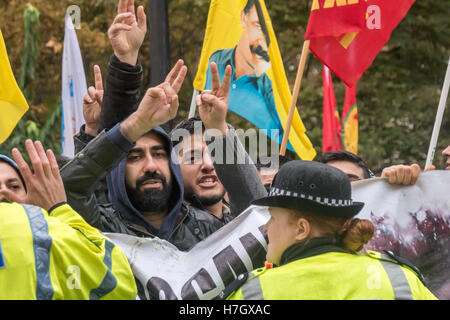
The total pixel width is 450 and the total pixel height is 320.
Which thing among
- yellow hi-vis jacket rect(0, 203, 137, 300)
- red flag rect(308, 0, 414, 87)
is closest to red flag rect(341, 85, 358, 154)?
red flag rect(308, 0, 414, 87)

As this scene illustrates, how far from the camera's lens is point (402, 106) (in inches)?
551

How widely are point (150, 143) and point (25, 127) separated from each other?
9.68 m

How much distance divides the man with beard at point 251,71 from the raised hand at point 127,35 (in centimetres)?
157

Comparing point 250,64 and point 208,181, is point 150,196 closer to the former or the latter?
point 208,181

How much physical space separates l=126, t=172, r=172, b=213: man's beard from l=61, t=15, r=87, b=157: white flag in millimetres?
2845

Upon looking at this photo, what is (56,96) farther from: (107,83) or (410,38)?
(107,83)

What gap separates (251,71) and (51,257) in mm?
3618

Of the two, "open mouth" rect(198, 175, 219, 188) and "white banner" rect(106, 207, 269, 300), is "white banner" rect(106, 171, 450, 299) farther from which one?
"open mouth" rect(198, 175, 219, 188)

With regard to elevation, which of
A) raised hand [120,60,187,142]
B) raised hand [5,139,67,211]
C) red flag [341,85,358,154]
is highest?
raised hand [120,60,187,142]

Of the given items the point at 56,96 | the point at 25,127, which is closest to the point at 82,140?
the point at 25,127

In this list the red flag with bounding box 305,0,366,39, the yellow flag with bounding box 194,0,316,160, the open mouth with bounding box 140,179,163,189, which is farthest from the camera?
the yellow flag with bounding box 194,0,316,160

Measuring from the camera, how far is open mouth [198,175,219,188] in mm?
5180

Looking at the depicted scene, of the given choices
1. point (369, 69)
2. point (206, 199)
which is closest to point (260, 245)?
point (206, 199)

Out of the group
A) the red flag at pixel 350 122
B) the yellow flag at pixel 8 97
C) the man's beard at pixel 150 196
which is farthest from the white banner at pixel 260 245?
the red flag at pixel 350 122
